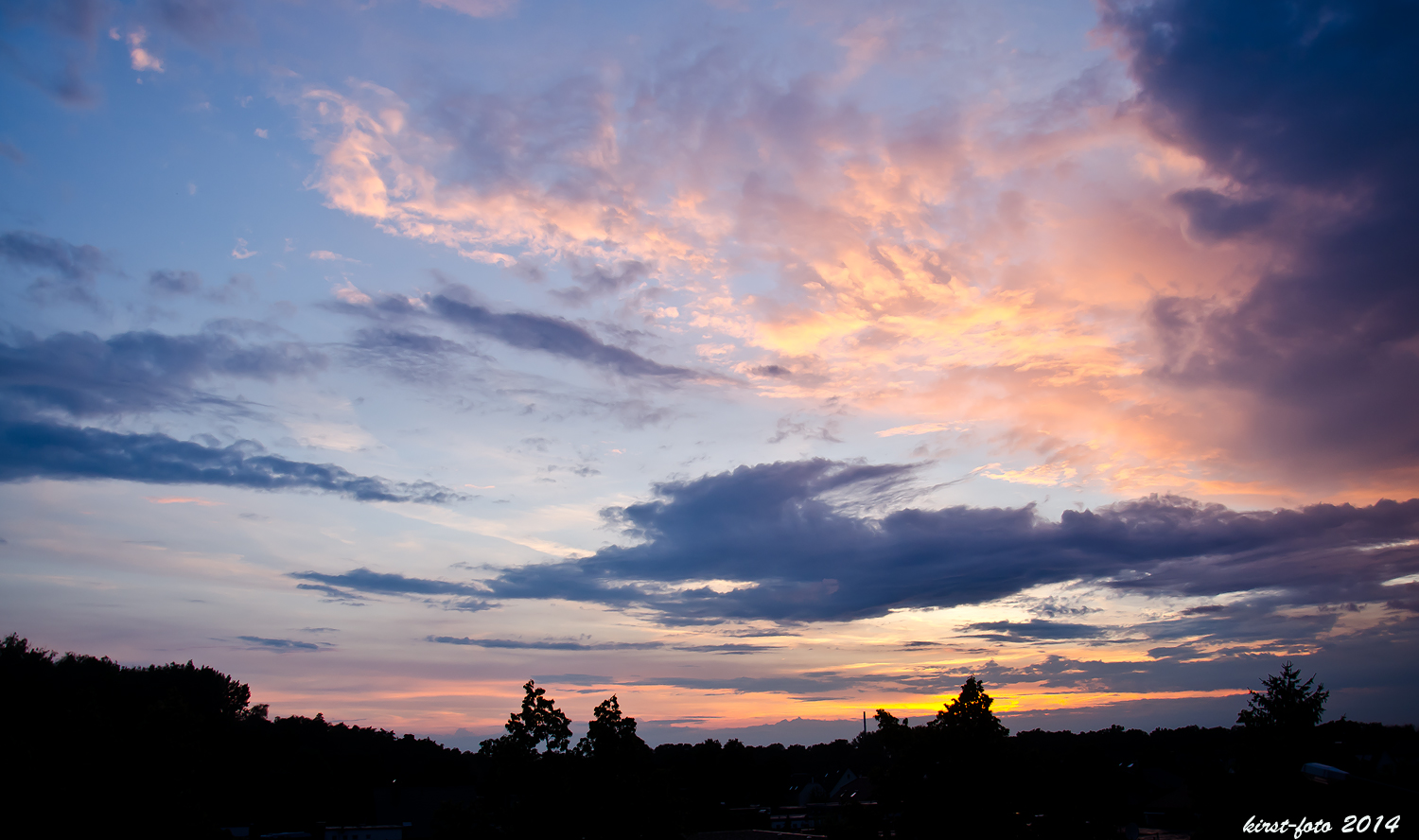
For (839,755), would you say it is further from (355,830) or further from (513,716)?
(513,716)

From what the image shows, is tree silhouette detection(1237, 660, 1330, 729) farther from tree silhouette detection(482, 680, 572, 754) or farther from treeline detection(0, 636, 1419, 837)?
tree silhouette detection(482, 680, 572, 754)

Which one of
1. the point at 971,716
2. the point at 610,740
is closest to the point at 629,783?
the point at 610,740

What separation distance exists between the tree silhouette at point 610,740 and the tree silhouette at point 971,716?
426 inches

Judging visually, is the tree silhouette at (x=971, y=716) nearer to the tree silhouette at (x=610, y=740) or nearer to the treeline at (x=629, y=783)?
the treeline at (x=629, y=783)

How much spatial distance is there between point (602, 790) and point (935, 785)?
11783mm

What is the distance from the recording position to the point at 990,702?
91.6 feet

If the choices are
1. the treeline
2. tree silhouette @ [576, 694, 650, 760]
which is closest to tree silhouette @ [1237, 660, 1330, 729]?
the treeline

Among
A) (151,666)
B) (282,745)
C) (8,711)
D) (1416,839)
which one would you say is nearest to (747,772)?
(282,745)

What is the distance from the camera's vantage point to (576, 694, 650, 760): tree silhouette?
99.0 ft

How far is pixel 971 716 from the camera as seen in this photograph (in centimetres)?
2762

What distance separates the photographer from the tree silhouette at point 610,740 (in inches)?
1188

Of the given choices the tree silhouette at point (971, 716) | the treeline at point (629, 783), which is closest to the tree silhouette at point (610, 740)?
the treeline at point (629, 783)

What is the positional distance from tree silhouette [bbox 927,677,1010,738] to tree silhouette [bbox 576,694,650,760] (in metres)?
10.8

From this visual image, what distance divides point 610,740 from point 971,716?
42.7 feet
